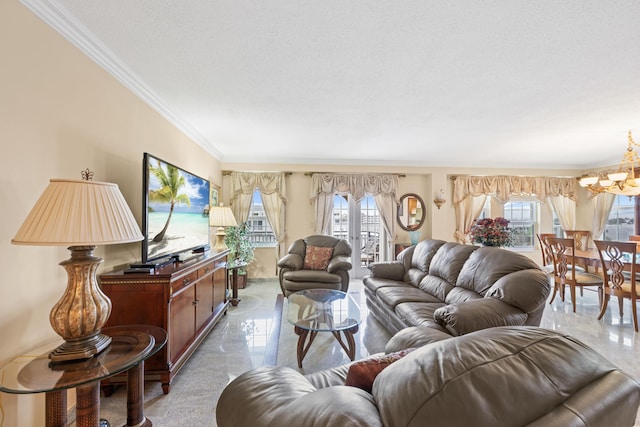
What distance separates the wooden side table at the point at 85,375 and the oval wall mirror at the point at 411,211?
5190 mm

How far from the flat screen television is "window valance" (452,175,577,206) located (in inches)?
208

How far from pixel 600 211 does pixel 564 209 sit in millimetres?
606

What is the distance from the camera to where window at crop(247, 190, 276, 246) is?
18.6 feet

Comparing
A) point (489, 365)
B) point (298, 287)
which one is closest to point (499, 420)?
point (489, 365)

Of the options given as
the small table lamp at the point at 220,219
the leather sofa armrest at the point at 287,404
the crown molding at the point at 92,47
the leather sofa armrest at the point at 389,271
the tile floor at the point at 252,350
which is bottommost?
the tile floor at the point at 252,350

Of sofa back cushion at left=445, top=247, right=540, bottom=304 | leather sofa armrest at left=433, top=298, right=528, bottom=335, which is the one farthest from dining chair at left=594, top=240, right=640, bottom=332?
leather sofa armrest at left=433, top=298, right=528, bottom=335

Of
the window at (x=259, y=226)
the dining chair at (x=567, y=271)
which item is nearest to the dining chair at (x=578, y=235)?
the dining chair at (x=567, y=271)

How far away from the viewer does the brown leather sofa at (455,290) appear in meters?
1.87

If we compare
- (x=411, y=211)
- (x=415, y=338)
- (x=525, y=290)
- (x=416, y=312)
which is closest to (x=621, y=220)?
(x=411, y=211)

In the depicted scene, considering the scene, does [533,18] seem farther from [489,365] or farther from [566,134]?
[566,134]

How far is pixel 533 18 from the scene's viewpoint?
1.62m

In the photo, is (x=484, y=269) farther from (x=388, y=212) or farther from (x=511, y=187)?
(x=511, y=187)

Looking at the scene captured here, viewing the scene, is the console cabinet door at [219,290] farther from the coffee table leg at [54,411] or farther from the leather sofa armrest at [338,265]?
the coffee table leg at [54,411]

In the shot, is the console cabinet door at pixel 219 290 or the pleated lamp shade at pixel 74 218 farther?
the console cabinet door at pixel 219 290
